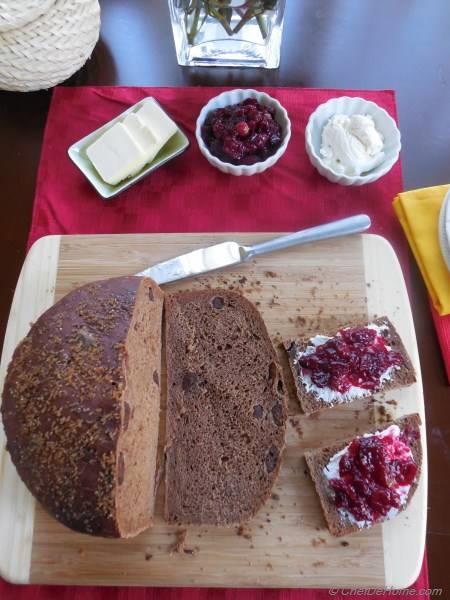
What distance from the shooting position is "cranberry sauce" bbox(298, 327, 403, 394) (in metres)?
1.98

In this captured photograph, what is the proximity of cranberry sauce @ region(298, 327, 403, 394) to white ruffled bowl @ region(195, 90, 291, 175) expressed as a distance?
0.91 metres

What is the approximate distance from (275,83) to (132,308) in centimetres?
163

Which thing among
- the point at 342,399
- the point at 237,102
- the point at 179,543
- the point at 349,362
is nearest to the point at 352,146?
the point at 237,102

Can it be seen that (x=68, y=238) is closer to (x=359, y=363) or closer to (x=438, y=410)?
(x=359, y=363)

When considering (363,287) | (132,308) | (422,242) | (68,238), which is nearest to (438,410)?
(363,287)

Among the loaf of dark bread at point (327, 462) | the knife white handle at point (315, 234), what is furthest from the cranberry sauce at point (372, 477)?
the knife white handle at point (315, 234)

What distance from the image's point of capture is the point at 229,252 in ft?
7.39

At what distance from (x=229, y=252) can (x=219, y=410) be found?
0.71 meters

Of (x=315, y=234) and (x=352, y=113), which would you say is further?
(x=352, y=113)

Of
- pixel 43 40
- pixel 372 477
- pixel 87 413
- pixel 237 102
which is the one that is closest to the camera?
pixel 87 413

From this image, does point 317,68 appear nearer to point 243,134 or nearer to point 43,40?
point 243,134

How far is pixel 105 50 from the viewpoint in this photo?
281 cm

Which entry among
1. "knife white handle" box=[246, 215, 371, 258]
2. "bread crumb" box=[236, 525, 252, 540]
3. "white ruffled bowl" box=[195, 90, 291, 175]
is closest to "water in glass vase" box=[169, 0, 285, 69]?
"white ruffled bowl" box=[195, 90, 291, 175]

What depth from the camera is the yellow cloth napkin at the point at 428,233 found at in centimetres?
226
